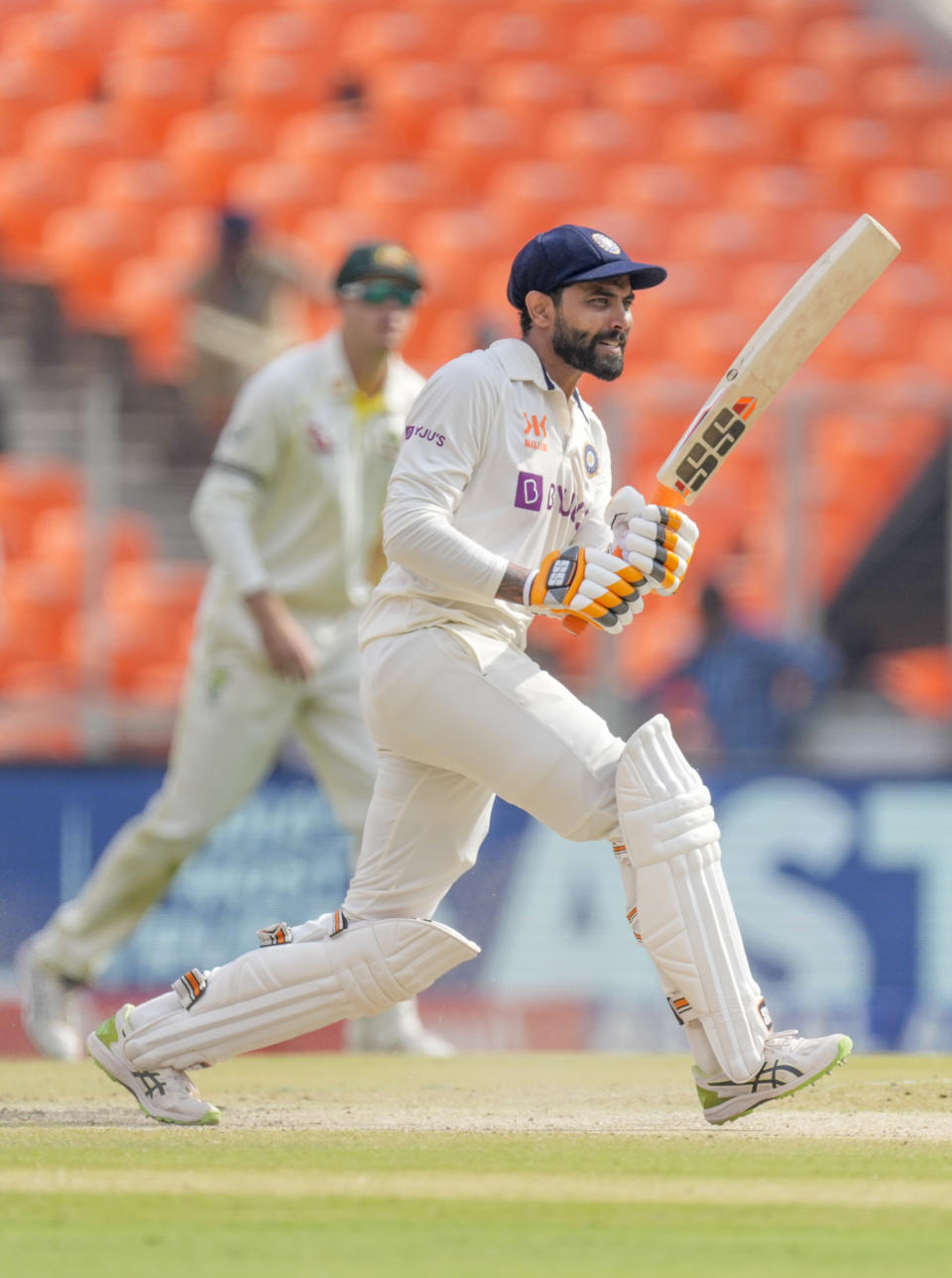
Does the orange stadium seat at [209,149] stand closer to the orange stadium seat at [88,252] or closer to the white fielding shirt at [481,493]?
the orange stadium seat at [88,252]

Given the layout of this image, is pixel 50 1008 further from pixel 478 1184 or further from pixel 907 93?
pixel 907 93

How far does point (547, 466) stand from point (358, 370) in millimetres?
2192

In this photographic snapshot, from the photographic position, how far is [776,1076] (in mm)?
4289

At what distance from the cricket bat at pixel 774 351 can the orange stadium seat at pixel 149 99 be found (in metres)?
10.1

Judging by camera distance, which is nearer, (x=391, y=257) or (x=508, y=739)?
(x=508, y=739)

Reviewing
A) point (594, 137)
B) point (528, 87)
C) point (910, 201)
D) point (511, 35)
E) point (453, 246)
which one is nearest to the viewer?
point (453, 246)

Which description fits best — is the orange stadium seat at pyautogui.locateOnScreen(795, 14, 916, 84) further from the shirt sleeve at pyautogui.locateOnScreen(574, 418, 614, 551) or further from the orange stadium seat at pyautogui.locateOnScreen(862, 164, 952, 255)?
the shirt sleeve at pyautogui.locateOnScreen(574, 418, 614, 551)

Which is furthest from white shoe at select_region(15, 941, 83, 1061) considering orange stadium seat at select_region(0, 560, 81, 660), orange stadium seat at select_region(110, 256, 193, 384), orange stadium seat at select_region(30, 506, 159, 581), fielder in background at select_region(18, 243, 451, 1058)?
orange stadium seat at select_region(110, 256, 193, 384)

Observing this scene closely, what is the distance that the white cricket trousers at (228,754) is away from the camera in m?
6.53

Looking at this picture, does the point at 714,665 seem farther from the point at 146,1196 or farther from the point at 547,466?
the point at 146,1196

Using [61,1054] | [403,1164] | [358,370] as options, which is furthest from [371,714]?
[61,1054]

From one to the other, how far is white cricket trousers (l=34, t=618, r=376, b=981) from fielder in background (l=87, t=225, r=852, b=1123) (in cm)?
196

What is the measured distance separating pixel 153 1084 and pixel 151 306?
835cm

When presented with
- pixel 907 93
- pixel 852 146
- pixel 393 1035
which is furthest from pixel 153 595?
pixel 907 93
